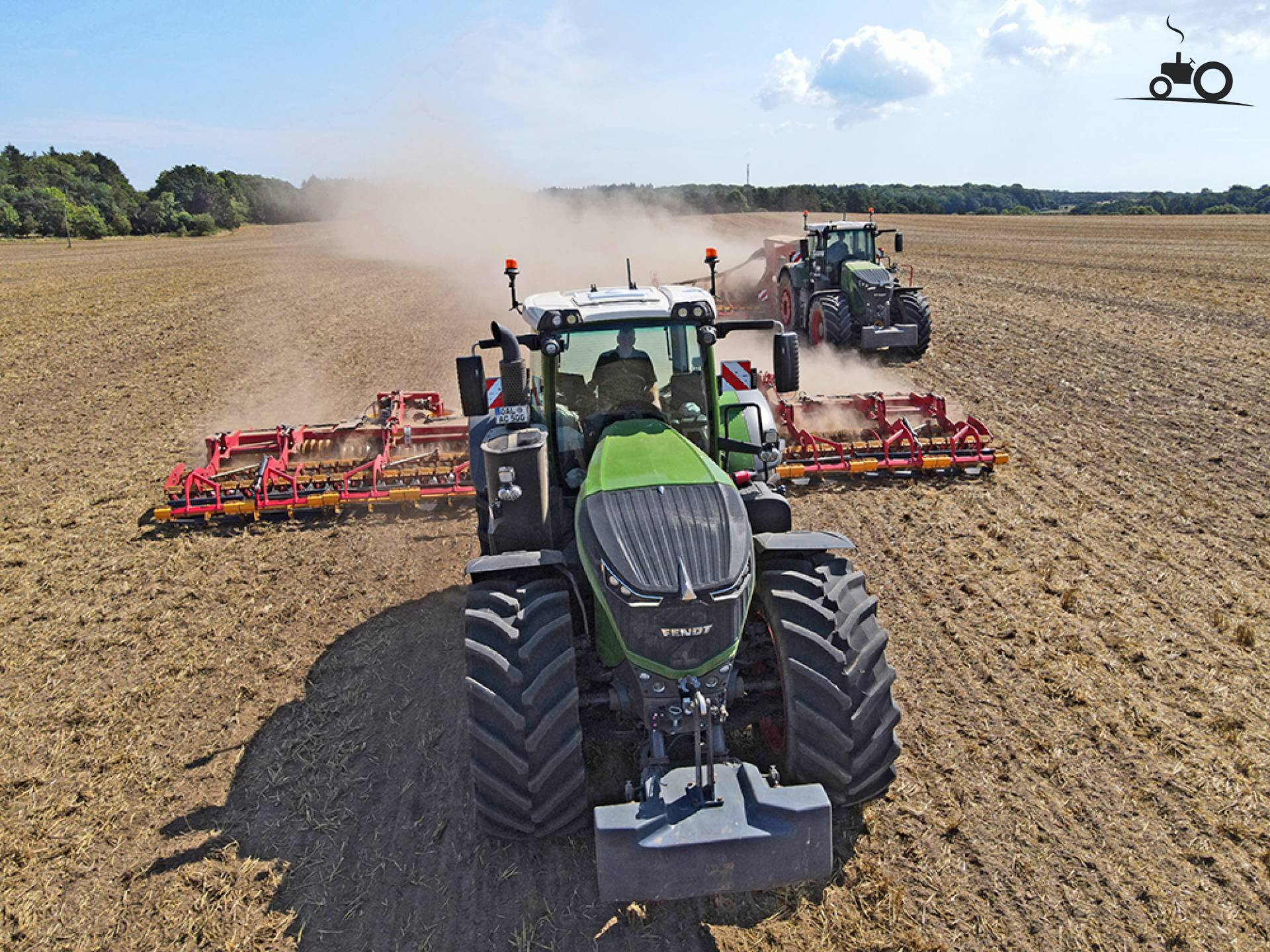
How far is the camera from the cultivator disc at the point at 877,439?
9.63m

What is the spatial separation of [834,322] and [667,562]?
12.0 metres

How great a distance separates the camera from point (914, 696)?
570 cm

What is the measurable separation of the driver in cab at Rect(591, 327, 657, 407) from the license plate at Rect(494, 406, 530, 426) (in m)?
0.50

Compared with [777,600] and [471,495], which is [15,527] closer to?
[471,495]

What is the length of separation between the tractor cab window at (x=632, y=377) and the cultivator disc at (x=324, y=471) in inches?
150

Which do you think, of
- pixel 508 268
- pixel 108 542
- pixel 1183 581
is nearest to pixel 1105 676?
pixel 1183 581

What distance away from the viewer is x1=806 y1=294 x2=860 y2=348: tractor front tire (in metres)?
15.1

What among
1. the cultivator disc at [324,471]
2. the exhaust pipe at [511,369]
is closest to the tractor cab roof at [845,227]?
the cultivator disc at [324,471]

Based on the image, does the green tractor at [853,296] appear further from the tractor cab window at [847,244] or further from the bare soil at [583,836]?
the bare soil at [583,836]

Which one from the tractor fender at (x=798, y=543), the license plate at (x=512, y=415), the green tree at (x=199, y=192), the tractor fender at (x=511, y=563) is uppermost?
the green tree at (x=199, y=192)

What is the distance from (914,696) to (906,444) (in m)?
4.71

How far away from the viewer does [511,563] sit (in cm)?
454

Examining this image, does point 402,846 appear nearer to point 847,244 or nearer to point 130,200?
point 847,244

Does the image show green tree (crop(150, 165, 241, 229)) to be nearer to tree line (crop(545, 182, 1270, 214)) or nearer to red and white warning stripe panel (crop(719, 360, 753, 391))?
tree line (crop(545, 182, 1270, 214))
